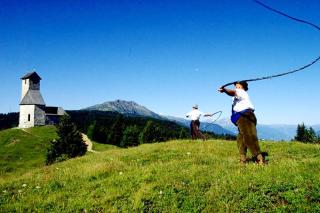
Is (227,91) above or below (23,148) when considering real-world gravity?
above

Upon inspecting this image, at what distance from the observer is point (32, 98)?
451 ft

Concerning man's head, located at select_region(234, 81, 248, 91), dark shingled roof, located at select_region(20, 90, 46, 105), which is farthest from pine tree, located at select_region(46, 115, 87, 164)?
man's head, located at select_region(234, 81, 248, 91)

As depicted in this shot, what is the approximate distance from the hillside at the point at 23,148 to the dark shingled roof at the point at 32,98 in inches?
439

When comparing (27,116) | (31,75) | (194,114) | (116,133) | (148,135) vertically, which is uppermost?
(31,75)

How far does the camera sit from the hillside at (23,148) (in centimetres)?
8894

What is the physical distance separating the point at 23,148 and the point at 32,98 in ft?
126

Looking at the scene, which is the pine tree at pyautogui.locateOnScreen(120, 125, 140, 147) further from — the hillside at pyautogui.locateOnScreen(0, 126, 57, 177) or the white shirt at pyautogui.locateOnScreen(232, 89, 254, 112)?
the white shirt at pyautogui.locateOnScreen(232, 89, 254, 112)

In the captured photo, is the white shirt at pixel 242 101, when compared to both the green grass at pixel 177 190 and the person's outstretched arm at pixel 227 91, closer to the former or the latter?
the person's outstretched arm at pixel 227 91

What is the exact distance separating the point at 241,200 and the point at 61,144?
74.5 m

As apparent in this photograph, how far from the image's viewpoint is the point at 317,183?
9375 millimetres

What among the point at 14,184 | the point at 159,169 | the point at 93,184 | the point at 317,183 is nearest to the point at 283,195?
the point at 317,183

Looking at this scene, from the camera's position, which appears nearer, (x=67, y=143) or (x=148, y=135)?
(x=67, y=143)

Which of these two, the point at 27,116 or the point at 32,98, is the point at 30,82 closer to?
the point at 32,98

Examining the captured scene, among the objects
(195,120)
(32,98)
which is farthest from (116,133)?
(195,120)
